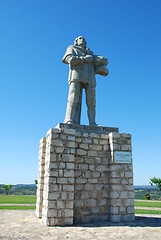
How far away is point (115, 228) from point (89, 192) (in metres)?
1.36

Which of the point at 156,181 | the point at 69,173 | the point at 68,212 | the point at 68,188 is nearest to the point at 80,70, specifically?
the point at 69,173

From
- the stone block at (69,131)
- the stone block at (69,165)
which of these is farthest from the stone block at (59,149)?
the stone block at (69,131)

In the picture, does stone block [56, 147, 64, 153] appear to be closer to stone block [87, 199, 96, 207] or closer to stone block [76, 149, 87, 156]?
stone block [76, 149, 87, 156]

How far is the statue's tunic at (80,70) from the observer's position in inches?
310

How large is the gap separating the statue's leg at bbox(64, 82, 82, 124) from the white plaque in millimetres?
1835

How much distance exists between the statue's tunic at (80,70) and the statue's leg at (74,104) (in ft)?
0.79

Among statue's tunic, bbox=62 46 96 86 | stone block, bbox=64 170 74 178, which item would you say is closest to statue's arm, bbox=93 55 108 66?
statue's tunic, bbox=62 46 96 86

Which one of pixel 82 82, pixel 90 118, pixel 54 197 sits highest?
pixel 82 82

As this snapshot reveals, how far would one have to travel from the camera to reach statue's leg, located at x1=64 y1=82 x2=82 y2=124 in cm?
766

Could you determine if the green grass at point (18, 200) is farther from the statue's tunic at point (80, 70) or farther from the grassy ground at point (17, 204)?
the statue's tunic at point (80, 70)

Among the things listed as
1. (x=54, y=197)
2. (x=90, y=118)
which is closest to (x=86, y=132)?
(x=90, y=118)

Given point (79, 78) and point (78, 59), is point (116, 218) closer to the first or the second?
point (79, 78)

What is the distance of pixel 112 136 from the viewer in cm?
720

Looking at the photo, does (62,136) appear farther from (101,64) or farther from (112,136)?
(101,64)
